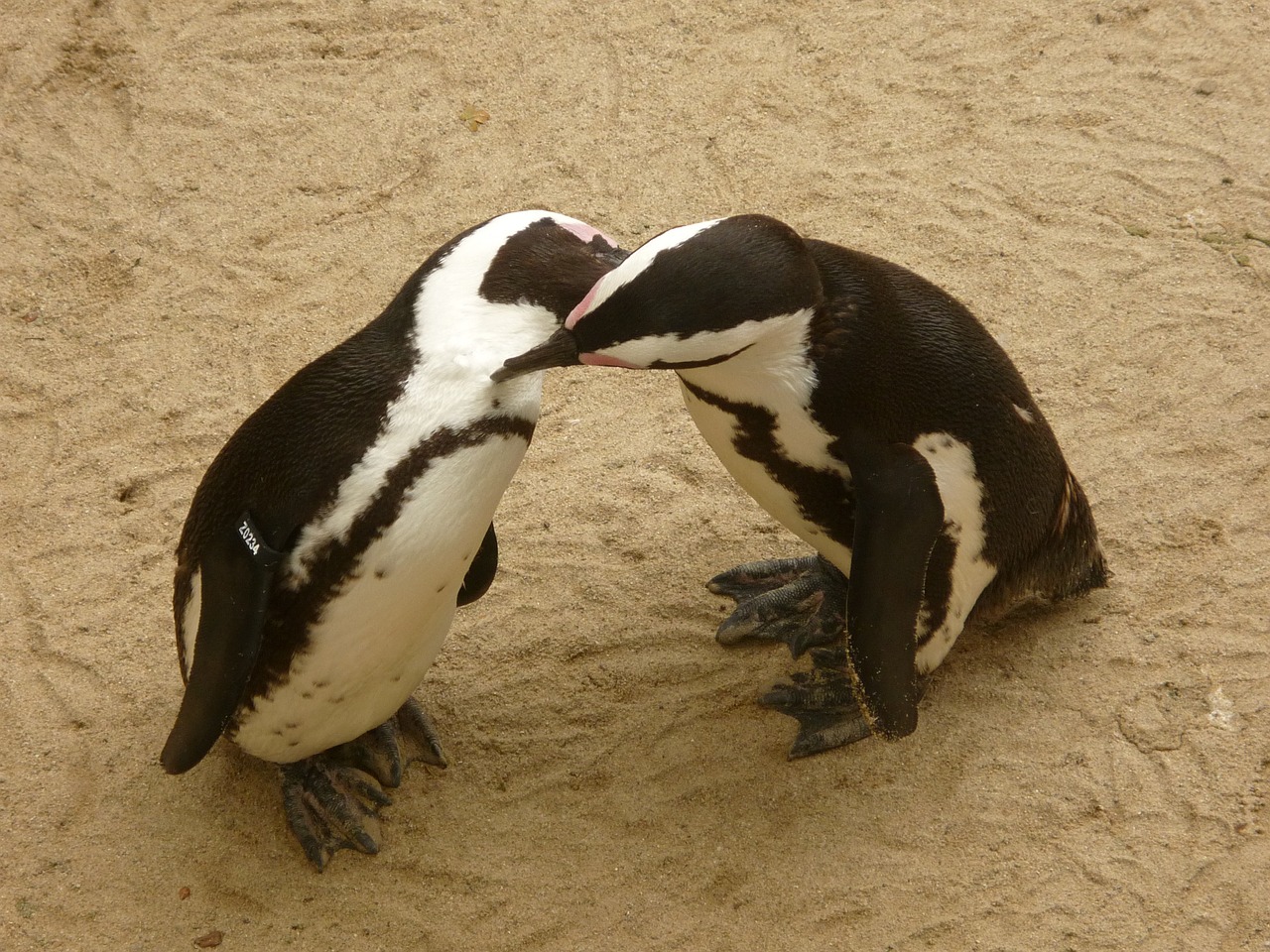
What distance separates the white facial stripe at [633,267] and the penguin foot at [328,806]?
1.26 meters

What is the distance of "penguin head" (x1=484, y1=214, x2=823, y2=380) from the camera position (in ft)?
6.77

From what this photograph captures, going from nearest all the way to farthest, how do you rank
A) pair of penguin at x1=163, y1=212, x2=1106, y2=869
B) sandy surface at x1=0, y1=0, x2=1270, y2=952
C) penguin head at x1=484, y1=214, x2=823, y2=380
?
penguin head at x1=484, y1=214, x2=823, y2=380, pair of penguin at x1=163, y1=212, x2=1106, y2=869, sandy surface at x1=0, y1=0, x2=1270, y2=952

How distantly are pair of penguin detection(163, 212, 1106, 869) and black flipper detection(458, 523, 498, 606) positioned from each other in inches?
9.9

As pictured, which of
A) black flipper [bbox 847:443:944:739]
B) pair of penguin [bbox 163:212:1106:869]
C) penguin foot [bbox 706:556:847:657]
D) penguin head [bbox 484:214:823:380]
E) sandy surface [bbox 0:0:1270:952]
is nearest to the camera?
penguin head [bbox 484:214:823:380]

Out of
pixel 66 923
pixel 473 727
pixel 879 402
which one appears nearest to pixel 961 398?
pixel 879 402

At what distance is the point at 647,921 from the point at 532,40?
3.24 metres

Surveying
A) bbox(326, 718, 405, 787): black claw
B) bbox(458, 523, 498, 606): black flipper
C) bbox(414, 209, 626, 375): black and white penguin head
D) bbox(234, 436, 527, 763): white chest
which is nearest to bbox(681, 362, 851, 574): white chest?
bbox(414, 209, 626, 375): black and white penguin head

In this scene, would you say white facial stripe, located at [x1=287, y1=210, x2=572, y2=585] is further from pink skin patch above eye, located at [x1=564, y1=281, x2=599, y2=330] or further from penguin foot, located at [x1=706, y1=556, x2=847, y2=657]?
penguin foot, located at [x1=706, y1=556, x2=847, y2=657]

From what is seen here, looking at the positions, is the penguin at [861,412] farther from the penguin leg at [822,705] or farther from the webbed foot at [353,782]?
the webbed foot at [353,782]

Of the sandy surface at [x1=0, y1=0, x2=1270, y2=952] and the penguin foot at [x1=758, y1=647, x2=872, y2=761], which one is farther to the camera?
the penguin foot at [x1=758, y1=647, x2=872, y2=761]

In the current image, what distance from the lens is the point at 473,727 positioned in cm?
299

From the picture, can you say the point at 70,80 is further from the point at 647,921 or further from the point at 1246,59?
the point at 1246,59

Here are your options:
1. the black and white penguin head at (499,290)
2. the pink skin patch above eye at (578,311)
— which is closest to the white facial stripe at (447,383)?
the black and white penguin head at (499,290)

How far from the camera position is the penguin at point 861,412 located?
211cm
